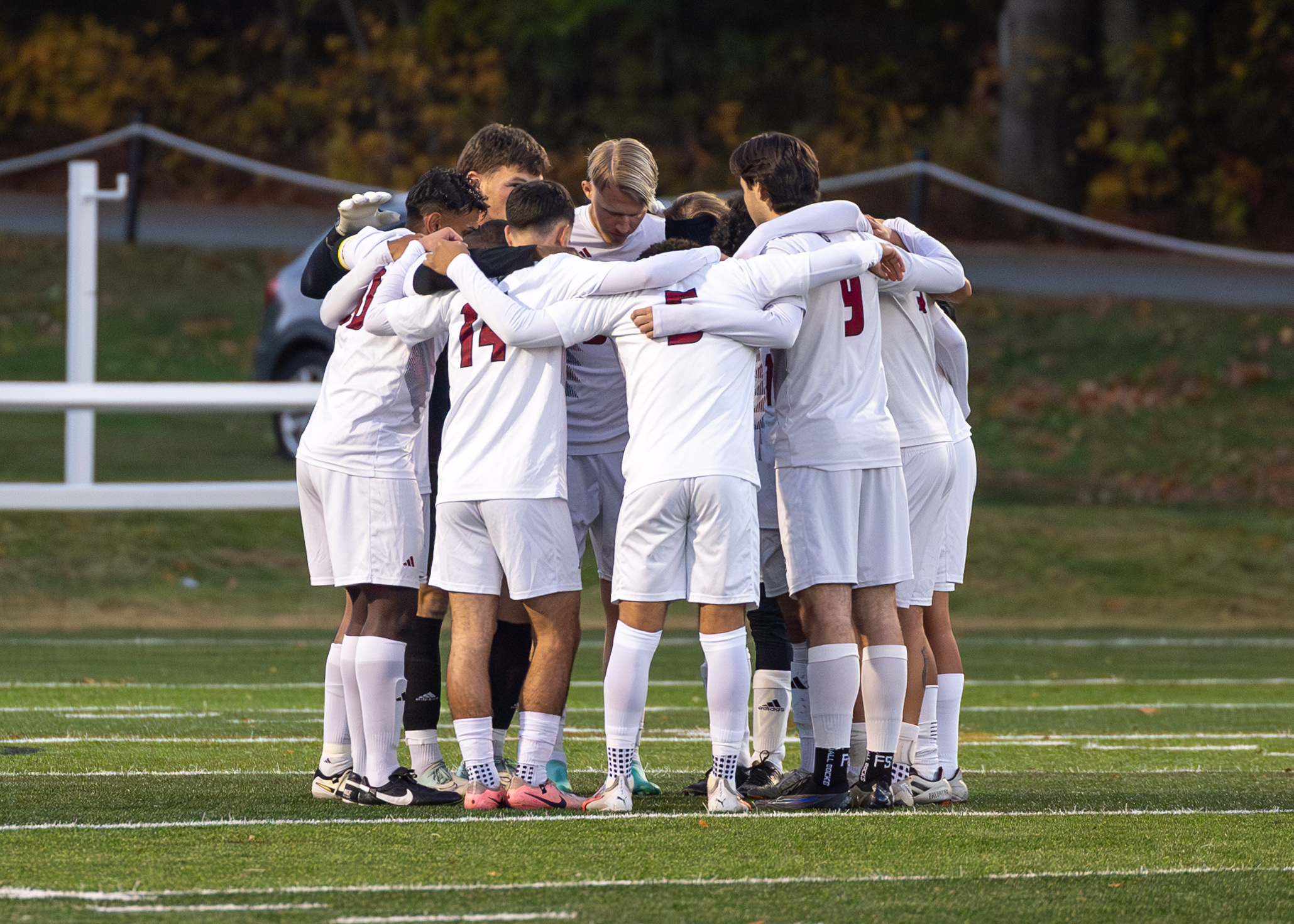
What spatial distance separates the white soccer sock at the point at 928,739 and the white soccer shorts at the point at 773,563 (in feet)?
1.84

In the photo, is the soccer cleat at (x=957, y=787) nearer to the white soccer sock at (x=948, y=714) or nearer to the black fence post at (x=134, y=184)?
the white soccer sock at (x=948, y=714)

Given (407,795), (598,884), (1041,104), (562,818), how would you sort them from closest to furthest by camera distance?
(598,884), (562,818), (407,795), (1041,104)

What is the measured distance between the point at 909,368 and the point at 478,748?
1.80 metres

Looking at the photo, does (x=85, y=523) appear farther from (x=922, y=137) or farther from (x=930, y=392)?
(x=922, y=137)

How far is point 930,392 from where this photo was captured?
245 inches

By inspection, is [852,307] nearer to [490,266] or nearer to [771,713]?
[490,266]

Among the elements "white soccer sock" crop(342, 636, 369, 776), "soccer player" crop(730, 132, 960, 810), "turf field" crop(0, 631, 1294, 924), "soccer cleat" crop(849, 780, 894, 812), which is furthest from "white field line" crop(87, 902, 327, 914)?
"soccer cleat" crop(849, 780, 894, 812)

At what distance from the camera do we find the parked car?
47.8 ft

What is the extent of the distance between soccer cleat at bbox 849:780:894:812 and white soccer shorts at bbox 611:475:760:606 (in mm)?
694

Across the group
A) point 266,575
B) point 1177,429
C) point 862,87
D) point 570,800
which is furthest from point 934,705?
point 862,87

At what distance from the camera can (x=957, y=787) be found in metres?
6.11

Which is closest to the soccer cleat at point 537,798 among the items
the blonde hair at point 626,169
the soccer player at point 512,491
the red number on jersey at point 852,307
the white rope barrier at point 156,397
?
the soccer player at point 512,491

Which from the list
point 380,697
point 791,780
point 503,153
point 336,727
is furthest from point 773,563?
point 503,153

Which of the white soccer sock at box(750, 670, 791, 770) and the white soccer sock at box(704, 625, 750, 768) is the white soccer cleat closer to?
the white soccer sock at box(704, 625, 750, 768)
